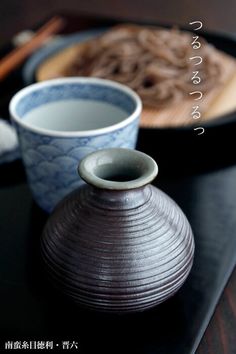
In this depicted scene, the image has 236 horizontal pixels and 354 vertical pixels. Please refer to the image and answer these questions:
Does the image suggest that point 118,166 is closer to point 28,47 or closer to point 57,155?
point 57,155

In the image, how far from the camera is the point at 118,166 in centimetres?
64

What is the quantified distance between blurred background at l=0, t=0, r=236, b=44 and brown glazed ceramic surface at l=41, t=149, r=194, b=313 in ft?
3.67

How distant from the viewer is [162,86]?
1.08m

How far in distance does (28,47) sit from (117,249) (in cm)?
82

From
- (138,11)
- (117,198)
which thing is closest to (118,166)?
(117,198)

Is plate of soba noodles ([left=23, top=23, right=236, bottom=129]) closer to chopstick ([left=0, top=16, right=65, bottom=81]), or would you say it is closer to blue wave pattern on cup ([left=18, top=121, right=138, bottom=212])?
chopstick ([left=0, top=16, right=65, bottom=81])

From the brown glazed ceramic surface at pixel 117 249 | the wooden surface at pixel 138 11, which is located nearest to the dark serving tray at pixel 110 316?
the brown glazed ceramic surface at pixel 117 249

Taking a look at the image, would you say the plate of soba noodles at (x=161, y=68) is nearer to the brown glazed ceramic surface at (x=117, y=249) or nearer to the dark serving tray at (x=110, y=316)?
the dark serving tray at (x=110, y=316)

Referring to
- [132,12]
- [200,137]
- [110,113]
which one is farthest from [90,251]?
[132,12]

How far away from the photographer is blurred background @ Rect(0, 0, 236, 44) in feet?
5.64

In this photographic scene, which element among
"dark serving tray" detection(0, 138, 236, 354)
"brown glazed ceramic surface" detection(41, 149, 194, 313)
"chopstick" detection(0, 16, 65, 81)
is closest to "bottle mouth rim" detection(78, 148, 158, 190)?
"brown glazed ceramic surface" detection(41, 149, 194, 313)

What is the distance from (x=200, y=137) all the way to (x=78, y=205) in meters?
0.38

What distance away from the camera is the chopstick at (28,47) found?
1218 millimetres

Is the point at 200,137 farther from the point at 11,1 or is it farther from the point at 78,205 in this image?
the point at 11,1
